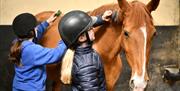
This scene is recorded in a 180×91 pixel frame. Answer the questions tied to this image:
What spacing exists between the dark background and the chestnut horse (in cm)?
143

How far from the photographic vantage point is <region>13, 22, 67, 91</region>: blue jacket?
219cm

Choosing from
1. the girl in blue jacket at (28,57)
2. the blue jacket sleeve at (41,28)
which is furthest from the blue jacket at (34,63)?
the blue jacket sleeve at (41,28)

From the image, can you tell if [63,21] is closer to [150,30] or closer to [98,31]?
[98,31]

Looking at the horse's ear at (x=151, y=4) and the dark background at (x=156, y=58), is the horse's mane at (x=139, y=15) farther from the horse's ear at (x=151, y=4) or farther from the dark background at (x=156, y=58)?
the dark background at (x=156, y=58)

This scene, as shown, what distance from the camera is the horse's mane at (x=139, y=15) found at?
6.45ft

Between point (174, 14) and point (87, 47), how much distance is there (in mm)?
2169

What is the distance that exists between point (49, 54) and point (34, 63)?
0.15 meters

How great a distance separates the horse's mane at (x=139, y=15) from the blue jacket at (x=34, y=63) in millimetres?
492

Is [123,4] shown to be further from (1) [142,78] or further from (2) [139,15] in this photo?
(1) [142,78]

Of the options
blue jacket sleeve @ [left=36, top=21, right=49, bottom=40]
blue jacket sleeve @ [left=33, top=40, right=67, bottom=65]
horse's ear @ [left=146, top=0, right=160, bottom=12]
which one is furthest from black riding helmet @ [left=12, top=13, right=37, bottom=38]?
horse's ear @ [left=146, top=0, right=160, bottom=12]

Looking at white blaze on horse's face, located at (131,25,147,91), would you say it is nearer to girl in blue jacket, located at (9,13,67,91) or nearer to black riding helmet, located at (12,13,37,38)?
girl in blue jacket, located at (9,13,67,91)

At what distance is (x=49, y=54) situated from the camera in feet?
7.20

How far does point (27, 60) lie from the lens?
2.30 metres

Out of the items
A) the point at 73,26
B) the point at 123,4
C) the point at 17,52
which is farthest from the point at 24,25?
the point at 123,4
